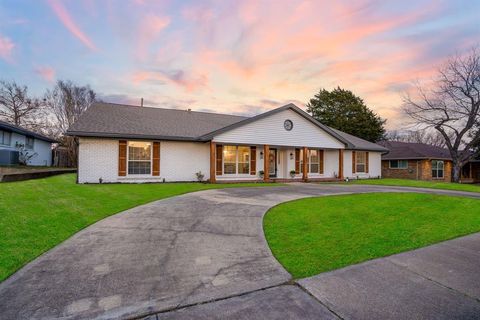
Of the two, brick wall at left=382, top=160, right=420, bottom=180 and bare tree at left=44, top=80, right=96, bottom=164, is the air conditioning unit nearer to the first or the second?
bare tree at left=44, top=80, right=96, bottom=164

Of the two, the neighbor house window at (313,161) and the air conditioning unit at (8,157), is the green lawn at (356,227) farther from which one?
the air conditioning unit at (8,157)

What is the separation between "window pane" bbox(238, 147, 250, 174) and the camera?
1661 centimetres

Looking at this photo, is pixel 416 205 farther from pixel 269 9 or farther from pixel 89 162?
pixel 89 162

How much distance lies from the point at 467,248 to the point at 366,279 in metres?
2.58

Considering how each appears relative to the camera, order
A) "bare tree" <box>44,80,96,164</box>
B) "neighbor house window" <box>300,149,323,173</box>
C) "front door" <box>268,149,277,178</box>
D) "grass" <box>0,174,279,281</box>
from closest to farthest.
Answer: "grass" <box>0,174,279,281</box>, "front door" <box>268,149,277,178</box>, "neighbor house window" <box>300,149,323,173</box>, "bare tree" <box>44,80,96,164</box>

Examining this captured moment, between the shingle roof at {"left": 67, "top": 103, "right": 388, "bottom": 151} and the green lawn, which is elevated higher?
the shingle roof at {"left": 67, "top": 103, "right": 388, "bottom": 151}

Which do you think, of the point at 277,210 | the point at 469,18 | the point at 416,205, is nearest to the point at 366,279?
the point at 277,210

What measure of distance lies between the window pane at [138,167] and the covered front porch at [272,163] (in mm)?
3536

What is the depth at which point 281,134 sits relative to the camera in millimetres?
16422

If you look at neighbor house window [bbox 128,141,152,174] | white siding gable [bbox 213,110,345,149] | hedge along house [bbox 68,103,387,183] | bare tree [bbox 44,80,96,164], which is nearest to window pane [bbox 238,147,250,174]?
hedge along house [bbox 68,103,387,183]

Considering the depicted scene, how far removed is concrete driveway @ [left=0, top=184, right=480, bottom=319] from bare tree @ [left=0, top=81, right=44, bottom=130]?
108ft

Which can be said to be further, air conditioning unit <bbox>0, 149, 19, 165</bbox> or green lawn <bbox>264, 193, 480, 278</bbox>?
air conditioning unit <bbox>0, 149, 19, 165</bbox>

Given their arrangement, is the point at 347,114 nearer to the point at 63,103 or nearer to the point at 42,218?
the point at 42,218

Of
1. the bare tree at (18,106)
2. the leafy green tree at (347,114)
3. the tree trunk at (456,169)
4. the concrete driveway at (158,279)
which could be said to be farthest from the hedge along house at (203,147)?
the bare tree at (18,106)
